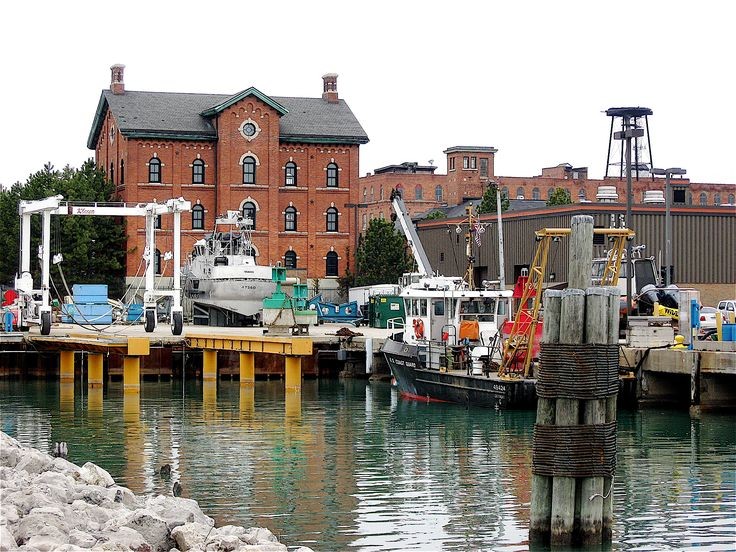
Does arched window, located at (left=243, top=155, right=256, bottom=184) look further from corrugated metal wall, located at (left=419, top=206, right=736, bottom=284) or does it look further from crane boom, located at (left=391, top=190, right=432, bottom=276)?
crane boom, located at (left=391, top=190, right=432, bottom=276)

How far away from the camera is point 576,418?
622 inches

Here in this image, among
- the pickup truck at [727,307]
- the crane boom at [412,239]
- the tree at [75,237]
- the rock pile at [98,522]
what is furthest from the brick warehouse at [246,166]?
the rock pile at [98,522]

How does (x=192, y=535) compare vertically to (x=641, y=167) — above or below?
below

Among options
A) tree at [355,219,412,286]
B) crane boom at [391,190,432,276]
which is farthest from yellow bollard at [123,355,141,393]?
tree at [355,219,412,286]

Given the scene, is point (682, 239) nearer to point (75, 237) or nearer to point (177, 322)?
point (177, 322)

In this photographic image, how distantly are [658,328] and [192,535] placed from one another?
24566 mm

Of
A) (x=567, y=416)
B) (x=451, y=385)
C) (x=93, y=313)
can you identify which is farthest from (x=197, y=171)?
(x=567, y=416)

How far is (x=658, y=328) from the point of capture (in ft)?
122

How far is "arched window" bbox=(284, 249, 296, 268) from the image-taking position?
241 ft

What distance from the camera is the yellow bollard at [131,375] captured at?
4094 centimetres

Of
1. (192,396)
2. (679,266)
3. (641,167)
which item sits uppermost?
(641,167)

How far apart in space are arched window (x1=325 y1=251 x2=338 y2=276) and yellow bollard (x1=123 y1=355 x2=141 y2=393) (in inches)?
1335

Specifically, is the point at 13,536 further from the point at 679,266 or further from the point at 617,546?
the point at 679,266

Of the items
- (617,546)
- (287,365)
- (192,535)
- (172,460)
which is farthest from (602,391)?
(287,365)
